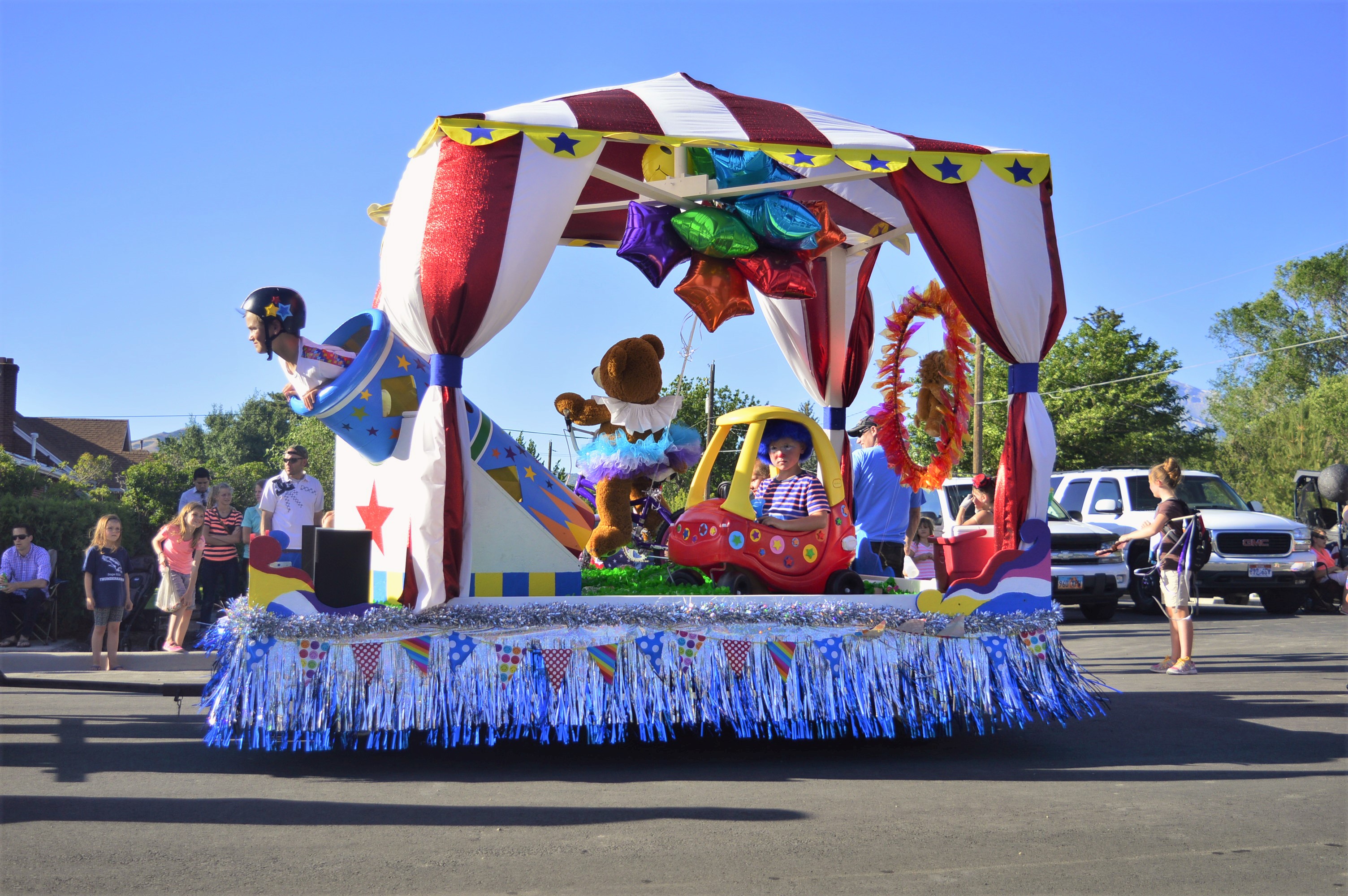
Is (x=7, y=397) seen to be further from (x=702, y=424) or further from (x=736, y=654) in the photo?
(x=736, y=654)

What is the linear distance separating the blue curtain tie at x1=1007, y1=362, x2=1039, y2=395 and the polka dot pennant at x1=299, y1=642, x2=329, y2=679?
413 cm

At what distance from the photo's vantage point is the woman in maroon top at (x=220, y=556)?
975cm

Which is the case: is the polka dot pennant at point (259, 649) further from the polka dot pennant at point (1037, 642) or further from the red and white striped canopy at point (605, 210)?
the polka dot pennant at point (1037, 642)

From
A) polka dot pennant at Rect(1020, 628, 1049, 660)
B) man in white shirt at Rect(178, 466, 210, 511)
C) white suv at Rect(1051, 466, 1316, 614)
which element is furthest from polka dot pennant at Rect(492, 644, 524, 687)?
white suv at Rect(1051, 466, 1316, 614)

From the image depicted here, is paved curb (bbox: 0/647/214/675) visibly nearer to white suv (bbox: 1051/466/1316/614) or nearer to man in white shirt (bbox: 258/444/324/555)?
man in white shirt (bbox: 258/444/324/555)

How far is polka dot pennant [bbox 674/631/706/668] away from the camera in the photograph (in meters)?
5.36

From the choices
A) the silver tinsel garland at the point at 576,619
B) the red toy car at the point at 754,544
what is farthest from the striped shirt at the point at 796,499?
the silver tinsel garland at the point at 576,619

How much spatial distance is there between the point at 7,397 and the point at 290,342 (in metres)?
35.4

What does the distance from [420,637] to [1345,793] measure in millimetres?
4333

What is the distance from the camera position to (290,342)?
5.83 m

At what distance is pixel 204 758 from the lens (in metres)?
5.37

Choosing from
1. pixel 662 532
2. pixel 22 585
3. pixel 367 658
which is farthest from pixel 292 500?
pixel 22 585

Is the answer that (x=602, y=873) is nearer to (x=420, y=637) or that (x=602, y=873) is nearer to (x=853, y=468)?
(x=420, y=637)

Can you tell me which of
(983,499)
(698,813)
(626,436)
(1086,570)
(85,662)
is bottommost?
(698,813)
